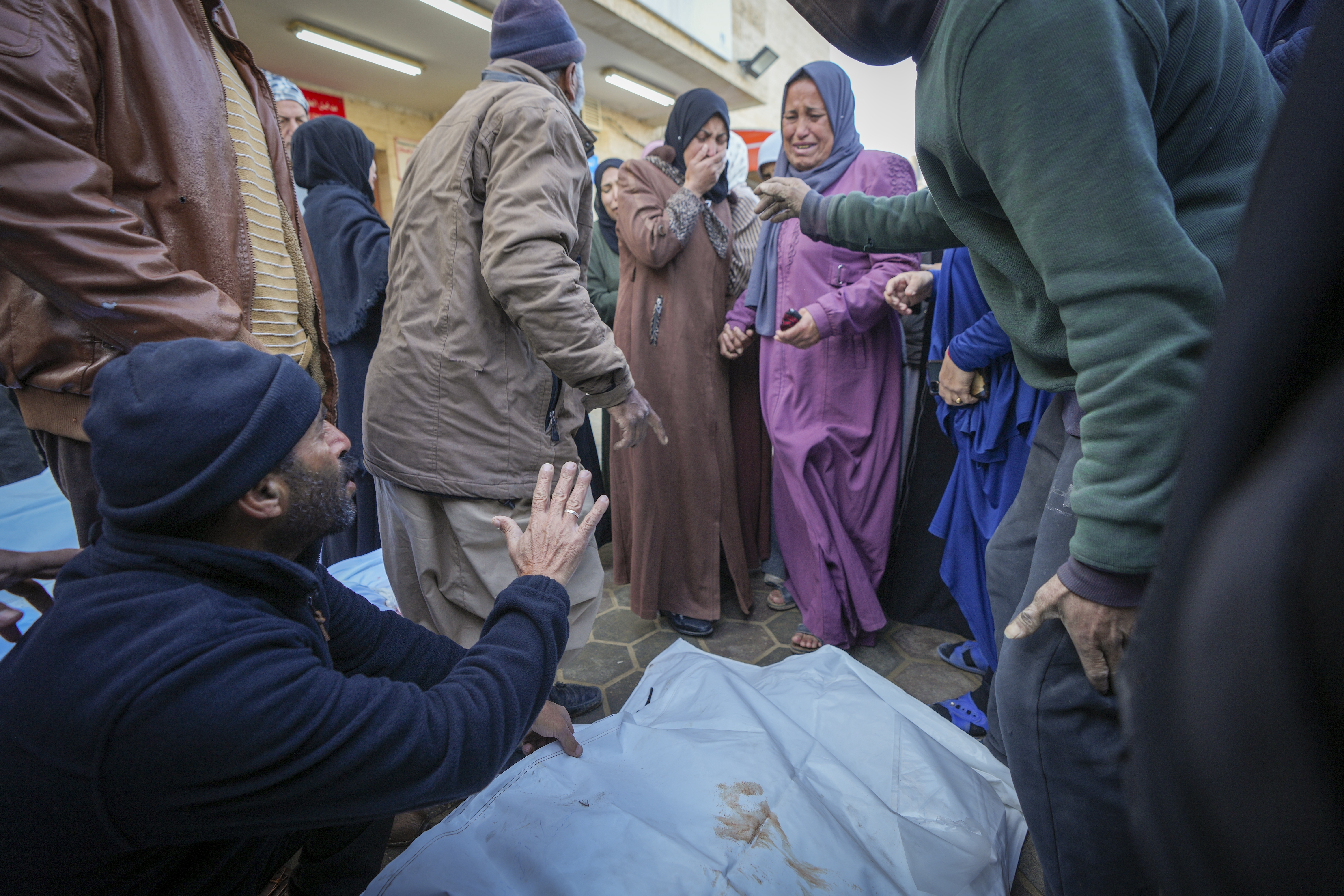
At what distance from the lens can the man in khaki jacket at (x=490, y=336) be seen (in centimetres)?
167

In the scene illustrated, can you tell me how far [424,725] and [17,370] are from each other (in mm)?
1058

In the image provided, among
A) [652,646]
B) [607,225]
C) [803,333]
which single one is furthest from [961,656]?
[607,225]

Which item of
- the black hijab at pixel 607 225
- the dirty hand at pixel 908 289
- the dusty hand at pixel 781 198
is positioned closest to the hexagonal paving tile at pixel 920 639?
the dirty hand at pixel 908 289

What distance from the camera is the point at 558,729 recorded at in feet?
5.47

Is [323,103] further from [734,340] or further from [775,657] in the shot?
[775,657]

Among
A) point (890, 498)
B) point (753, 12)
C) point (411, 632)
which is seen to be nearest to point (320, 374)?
point (411, 632)

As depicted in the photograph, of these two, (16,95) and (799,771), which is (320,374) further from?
(799,771)

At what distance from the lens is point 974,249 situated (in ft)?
3.70

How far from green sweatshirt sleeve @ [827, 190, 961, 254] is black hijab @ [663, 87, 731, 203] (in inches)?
49.7

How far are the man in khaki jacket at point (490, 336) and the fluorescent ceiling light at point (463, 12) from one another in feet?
23.8

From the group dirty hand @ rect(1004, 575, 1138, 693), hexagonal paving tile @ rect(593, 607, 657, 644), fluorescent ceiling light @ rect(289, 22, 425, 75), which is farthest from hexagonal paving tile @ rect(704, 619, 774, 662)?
fluorescent ceiling light @ rect(289, 22, 425, 75)

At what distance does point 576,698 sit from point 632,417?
1124mm

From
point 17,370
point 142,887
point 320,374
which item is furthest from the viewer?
point 320,374

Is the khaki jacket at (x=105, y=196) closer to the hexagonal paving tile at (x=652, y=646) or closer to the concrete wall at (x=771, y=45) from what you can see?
→ the hexagonal paving tile at (x=652, y=646)
